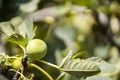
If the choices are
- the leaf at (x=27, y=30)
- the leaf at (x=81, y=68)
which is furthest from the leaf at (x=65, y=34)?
the leaf at (x=81, y=68)

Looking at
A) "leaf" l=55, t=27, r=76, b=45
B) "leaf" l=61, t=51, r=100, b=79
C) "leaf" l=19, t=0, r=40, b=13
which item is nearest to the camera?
"leaf" l=61, t=51, r=100, b=79

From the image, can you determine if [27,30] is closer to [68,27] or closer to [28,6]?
[28,6]

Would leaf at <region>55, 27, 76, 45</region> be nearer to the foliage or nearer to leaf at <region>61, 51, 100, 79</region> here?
the foliage

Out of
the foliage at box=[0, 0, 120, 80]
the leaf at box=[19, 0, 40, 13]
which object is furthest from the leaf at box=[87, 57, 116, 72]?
the leaf at box=[19, 0, 40, 13]

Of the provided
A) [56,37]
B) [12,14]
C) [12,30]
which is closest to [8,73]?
[12,30]

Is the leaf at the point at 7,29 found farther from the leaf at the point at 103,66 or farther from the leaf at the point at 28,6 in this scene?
the leaf at the point at 28,6

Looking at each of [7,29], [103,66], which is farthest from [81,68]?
[7,29]
